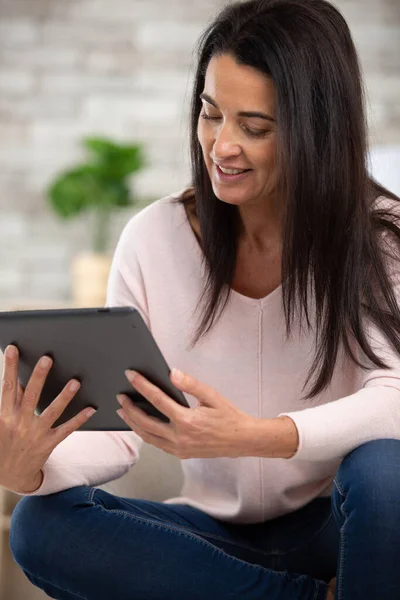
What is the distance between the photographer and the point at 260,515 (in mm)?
1454

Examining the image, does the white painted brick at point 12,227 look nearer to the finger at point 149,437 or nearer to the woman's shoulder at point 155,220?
the woman's shoulder at point 155,220

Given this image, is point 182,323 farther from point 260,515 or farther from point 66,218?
point 66,218

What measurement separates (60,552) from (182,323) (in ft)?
1.39

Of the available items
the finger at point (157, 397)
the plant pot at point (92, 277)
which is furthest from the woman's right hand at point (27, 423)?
the plant pot at point (92, 277)

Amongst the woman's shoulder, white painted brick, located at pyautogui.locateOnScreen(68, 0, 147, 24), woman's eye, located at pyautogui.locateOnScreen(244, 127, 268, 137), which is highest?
white painted brick, located at pyautogui.locateOnScreen(68, 0, 147, 24)

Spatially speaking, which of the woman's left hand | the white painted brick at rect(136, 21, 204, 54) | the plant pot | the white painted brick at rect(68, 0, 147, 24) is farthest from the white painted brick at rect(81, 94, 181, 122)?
the woman's left hand

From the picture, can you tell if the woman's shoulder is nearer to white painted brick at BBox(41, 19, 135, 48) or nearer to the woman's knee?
the woman's knee

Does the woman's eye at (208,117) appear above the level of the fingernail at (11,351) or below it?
above

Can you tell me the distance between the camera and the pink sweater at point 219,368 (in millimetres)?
1426

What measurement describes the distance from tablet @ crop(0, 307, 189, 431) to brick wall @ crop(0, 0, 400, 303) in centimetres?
262

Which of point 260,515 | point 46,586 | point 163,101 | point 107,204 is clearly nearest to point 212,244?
point 260,515

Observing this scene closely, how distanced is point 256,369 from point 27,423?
0.40 metres

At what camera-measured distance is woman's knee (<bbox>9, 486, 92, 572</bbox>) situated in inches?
50.4

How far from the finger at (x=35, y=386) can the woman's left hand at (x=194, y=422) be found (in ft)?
0.35
